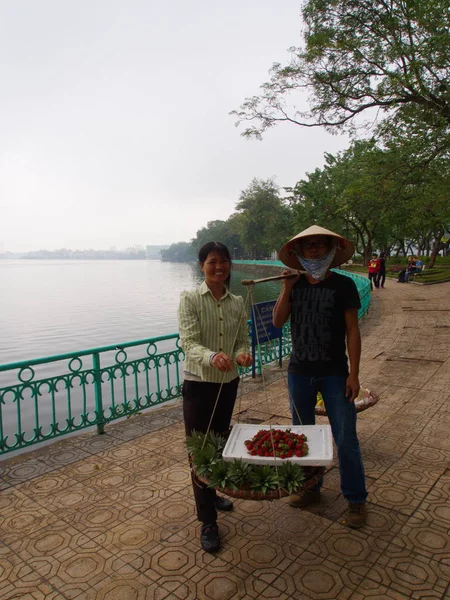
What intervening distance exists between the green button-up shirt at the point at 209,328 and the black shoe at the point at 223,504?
3.34ft

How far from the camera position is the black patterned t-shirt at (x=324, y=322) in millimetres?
2768

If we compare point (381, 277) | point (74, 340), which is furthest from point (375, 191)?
point (74, 340)

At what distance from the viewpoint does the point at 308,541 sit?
2754 millimetres

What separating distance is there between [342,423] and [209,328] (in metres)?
1.03

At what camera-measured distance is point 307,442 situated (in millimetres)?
2691

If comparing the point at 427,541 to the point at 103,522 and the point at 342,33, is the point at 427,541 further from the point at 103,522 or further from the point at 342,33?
the point at 342,33

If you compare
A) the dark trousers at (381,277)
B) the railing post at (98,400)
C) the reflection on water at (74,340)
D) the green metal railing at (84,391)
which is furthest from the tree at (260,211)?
the railing post at (98,400)

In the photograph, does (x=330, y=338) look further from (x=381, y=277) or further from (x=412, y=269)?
(x=412, y=269)

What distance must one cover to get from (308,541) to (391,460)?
1455mm

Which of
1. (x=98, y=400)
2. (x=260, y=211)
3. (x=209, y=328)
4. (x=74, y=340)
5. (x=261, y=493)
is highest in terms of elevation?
(x=260, y=211)

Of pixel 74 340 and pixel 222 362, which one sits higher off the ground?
pixel 222 362

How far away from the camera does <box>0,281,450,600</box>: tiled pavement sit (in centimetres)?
240

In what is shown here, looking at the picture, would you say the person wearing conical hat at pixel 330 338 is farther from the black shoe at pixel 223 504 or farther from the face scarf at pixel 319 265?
the black shoe at pixel 223 504

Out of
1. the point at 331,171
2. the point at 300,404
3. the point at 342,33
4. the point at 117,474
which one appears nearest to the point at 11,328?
the point at 342,33
